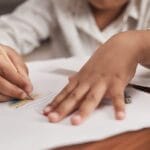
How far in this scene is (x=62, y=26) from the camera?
0.96 m

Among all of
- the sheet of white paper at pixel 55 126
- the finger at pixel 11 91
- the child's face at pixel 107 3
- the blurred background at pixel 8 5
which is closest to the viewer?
the sheet of white paper at pixel 55 126

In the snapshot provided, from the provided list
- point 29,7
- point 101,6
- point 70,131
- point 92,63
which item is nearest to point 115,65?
point 92,63

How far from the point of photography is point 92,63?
0.56 metres

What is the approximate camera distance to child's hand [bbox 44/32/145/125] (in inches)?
19.2

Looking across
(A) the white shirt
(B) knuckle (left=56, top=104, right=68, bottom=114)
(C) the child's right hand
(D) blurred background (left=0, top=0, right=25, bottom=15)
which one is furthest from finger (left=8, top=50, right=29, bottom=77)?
(D) blurred background (left=0, top=0, right=25, bottom=15)

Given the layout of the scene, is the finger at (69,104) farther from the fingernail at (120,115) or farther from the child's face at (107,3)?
the child's face at (107,3)

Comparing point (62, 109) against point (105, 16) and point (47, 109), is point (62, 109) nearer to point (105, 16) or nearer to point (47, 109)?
point (47, 109)

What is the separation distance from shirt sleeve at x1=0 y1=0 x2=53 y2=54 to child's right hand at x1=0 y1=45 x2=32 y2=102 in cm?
38

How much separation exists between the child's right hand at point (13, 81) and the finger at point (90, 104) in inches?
3.6

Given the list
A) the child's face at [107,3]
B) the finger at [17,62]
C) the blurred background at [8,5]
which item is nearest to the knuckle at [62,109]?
the finger at [17,62]

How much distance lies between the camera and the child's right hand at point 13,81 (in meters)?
0.54

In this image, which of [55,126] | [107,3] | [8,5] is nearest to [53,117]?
[55,126]

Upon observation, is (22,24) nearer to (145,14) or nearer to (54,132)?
(145,14)

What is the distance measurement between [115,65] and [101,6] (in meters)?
0.39
